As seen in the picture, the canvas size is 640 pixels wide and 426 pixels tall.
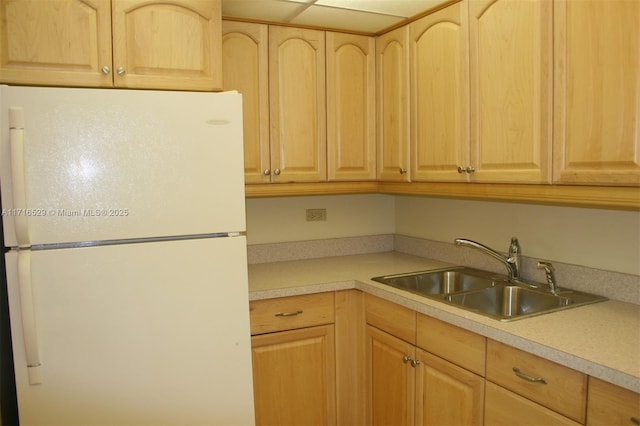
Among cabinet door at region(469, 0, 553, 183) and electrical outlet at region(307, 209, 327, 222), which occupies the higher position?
cabinet door at region(469, 0, 553, 183)

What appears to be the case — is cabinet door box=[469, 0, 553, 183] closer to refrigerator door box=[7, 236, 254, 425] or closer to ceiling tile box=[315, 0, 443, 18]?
ceiling tile box=[315, 0, 443, 18]

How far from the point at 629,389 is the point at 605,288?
2.48 ft

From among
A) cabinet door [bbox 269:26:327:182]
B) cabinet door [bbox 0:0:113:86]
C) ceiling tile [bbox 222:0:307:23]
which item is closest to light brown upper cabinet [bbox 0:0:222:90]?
cabinet door [bbox 0:0:113:86]

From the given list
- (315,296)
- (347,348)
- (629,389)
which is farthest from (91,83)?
(629,389)

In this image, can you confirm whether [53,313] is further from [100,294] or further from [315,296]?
[315,296]

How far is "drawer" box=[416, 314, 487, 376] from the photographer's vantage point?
5.51 feet

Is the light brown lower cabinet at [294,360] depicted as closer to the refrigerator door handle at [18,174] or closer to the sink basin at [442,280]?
the sink basin at [442,280]

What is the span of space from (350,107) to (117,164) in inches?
50.5

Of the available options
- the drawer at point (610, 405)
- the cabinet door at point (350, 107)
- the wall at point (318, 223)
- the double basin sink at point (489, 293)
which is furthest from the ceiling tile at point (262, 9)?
the drawer at point (610, 405)

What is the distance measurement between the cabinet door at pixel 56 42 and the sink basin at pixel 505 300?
5.29ft

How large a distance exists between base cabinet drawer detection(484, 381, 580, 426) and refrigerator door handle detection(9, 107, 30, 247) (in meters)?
1.55

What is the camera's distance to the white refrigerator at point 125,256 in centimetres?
156

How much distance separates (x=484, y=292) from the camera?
2.15 metres

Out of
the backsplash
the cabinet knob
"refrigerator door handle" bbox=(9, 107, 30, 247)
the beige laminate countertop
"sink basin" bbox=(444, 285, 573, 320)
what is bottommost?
the cabinet knob
